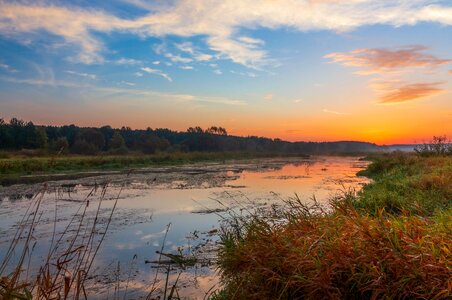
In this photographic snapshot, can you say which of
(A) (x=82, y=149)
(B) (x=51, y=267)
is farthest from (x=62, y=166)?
(A) (x=82, y=149)

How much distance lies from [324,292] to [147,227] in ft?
25.5

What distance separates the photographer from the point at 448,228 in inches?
194

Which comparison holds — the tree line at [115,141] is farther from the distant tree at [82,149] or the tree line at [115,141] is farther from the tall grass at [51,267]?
the tall grass at [51,267]

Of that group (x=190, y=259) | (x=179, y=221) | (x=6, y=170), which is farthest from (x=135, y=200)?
(x=6, y=170)

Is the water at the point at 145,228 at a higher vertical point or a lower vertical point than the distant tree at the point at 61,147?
lower

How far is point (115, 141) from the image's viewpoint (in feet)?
256

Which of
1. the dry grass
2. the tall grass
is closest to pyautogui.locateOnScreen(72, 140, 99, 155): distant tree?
the tall grass

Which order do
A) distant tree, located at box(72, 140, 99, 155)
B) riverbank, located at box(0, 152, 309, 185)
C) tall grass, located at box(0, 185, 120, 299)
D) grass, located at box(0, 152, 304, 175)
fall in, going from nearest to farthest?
tall grass, located at box(0, 185, 120, 299), riverbank, located at box(0, 152, 309, 185), grass, located at box(0, 152, 304, 175), distant tree, located at box(72, 140, 99, 155)

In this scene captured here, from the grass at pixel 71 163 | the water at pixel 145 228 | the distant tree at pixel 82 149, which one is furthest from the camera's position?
the distant tree at pixel 82 149

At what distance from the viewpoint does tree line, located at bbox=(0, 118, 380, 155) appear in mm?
67625

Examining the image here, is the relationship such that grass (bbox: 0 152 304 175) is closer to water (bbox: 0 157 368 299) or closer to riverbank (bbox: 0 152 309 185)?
riverbank (bbox: 0 152 309 185)

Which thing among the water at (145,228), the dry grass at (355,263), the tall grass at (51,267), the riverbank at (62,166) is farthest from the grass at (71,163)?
the dry grass at (355,263)

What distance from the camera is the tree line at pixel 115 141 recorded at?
222 feet

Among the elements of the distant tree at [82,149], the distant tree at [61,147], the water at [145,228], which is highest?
the distant tree at [61,147]
